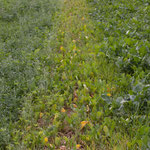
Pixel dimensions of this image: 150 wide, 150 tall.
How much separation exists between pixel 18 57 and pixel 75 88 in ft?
5.23

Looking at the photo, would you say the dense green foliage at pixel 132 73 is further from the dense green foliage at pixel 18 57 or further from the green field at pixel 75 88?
the dense green foliage at pixel 18 57

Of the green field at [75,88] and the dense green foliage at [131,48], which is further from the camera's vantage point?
the dense green foliage at [131,48]

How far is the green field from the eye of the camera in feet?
8.25

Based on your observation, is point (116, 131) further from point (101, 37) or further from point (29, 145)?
point (101, 37)

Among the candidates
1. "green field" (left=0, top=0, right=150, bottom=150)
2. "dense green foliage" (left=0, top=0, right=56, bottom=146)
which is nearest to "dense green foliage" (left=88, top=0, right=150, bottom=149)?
"green field" (left=0, top=0, right=150, bottom=150)

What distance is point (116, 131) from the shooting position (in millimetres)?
2537

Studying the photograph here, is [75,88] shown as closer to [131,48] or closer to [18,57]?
[131,48]

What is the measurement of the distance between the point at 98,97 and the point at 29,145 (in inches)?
48.8

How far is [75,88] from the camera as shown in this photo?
3609 mm

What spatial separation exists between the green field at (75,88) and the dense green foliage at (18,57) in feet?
0.05

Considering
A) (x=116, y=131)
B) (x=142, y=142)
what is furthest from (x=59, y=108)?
(x=142, y=142)

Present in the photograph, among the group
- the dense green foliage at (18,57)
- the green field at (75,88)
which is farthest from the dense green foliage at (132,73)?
the dense green foliage at (18,57)

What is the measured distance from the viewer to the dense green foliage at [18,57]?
9.91ft

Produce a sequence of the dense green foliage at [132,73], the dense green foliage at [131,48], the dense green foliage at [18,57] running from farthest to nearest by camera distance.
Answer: the dense green foliage at [18,57] < the dense green foliage at [131,48] < the dense green foliage at [132,73]
